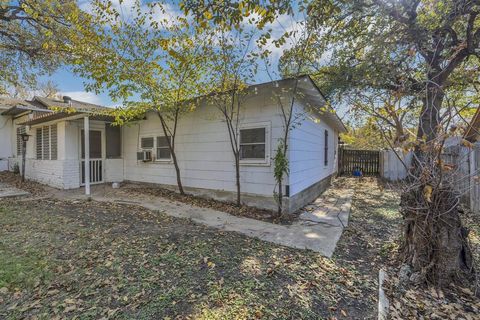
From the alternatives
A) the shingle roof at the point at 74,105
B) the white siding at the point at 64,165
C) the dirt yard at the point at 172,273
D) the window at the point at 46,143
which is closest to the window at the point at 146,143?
the shingle roof at the point at 74,105

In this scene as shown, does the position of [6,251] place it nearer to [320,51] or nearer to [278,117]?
[278,117]

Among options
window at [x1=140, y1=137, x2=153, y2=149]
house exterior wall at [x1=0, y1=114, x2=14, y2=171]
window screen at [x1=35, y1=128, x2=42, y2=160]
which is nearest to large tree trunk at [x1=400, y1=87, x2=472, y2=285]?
window at [x1=140, y1=137, x2=153, y2=149]

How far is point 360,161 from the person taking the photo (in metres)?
14.5

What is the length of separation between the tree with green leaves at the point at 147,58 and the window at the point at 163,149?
1914 millimetres

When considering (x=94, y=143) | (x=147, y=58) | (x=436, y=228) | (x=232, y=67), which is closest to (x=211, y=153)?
(x=232, y=67)

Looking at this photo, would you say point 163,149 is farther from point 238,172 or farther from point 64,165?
point 238,172

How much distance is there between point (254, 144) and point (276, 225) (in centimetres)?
213

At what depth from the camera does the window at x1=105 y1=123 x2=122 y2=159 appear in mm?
9344

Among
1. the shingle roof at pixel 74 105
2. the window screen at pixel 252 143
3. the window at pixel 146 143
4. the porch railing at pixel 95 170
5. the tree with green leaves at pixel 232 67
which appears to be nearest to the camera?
the tree with green leaves at pixel 232 67

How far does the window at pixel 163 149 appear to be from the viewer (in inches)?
321

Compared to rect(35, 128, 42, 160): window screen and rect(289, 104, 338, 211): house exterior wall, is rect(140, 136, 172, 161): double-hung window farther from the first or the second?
rect(35, 128, 42, 160): window screen

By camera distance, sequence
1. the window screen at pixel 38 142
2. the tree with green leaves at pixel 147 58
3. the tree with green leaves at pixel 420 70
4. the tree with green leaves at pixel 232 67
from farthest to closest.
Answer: the window screen at pixel 38 142 → the tree with green leaves at pixel 147 58 → the tree with green leaves at pixel 232 67 → the tree with green leaves at pixel 420 70

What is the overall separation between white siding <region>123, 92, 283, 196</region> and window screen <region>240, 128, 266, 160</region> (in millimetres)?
234

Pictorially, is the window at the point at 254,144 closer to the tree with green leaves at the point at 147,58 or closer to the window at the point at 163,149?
the tree with green leaves at the point at 147,58
